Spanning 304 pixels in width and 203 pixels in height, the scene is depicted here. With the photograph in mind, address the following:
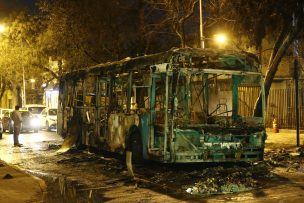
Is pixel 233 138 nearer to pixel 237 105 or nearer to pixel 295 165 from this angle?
pixel 237 105

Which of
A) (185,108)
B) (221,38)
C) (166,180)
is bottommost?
(166,180)

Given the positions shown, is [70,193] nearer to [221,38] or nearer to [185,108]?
[185,108]

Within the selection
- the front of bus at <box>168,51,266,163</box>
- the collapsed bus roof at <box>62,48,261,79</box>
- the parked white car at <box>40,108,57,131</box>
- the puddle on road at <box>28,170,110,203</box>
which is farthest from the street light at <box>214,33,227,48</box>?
the parked white car at <box>40,108,57,131</box>

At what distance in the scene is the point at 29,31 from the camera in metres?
39.5

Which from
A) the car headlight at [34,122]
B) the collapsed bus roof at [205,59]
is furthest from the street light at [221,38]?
the car headlight at [34,122]

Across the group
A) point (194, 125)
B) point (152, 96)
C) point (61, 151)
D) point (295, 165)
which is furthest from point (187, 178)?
point (61, 151)

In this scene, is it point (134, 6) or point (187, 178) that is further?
point (134, 6)

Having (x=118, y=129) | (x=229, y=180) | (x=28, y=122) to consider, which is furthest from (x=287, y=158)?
(x=28, y=122)

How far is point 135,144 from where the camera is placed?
570 inches

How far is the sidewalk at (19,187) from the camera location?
9923 mm

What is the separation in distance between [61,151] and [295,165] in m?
8.93

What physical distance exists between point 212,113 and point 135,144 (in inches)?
96.1

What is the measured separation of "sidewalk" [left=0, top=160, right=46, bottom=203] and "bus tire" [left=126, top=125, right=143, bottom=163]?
3.21 meters

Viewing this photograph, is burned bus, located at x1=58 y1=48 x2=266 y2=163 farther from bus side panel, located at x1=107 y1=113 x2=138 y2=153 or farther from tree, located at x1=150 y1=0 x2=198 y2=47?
tree, located at x1=150 y1=0 x2=198 y2=47
